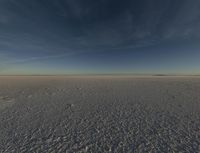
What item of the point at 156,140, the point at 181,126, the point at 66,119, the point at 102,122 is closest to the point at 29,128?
the point at 66,119

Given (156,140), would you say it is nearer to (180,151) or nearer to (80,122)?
(180,151)

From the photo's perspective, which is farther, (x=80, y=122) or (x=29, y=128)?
(x=80, y=122)

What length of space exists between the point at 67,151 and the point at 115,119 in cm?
322

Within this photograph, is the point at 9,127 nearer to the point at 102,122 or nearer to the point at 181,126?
the point at 102,122

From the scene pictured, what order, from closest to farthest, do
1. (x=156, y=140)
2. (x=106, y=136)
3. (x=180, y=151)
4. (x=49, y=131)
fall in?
(x=180, y=151)
(x=156, y=140)
(x=106, y=136)
(x=49, y=131)

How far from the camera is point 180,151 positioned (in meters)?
3.80

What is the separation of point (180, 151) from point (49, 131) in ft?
16.6

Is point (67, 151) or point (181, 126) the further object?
point (181, 126)

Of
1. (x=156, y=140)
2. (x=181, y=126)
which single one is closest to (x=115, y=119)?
(x=156, y=140)

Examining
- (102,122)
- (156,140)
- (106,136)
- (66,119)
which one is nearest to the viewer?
(156,140)

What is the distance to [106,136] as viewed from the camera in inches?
189

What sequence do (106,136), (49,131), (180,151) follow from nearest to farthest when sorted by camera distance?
1. (180,151)
2. (106,136)
3. (49,131)

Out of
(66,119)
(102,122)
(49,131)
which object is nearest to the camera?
(49,131)

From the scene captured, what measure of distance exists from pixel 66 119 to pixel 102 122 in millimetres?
2067
